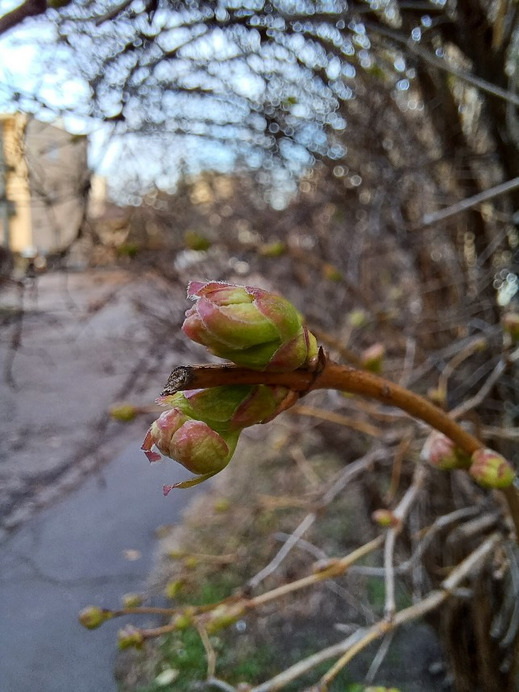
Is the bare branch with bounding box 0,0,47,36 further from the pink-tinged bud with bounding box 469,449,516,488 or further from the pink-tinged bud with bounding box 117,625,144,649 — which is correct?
the pink-tinged bud with bounding box 117,625,144,649

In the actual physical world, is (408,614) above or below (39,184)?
below

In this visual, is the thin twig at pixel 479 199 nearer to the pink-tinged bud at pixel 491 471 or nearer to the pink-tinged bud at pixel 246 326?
the pink-tinged bud at pixel 491 471

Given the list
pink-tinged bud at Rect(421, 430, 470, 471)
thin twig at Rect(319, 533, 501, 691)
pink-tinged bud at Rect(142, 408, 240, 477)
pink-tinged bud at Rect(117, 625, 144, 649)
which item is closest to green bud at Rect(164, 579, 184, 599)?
pink-tinged bud at Rect(117, 625, 144, 649)

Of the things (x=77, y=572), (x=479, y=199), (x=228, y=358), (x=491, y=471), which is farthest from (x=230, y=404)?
(x=77, y=572)

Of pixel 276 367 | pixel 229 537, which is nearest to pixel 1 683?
pixel 276 367

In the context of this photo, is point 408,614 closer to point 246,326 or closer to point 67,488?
point 67,488

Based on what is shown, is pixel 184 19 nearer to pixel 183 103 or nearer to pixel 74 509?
pixel 183 103

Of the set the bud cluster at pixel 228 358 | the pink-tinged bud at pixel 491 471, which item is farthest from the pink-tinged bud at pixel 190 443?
the pink-tinged bud at pixel 491 471
